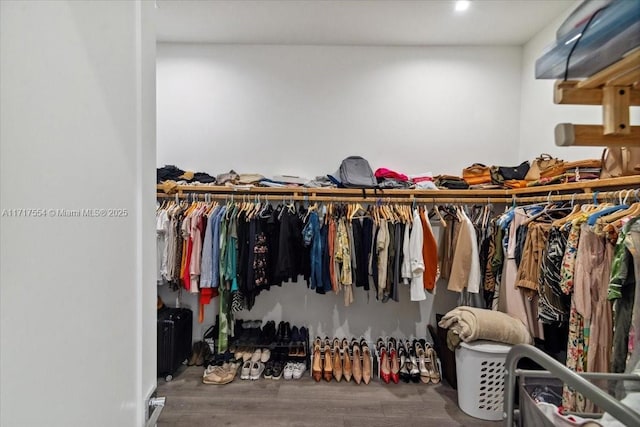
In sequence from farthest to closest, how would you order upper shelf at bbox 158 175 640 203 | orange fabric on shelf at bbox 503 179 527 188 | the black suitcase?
upper shelf at bbox 158 175 640 203
orange fabric on shelf at bbox 503 179 527 188
the black suitcase

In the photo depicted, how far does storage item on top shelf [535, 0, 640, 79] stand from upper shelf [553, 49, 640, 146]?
0.06 feet

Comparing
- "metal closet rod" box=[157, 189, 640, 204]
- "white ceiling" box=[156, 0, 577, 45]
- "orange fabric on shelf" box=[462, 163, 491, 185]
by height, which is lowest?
"metal closet rod" box=[157, 189, 640, 204]

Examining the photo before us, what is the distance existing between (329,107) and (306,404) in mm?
2758

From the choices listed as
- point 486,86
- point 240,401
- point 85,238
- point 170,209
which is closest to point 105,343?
point 85,238

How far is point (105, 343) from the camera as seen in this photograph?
0.66 meters

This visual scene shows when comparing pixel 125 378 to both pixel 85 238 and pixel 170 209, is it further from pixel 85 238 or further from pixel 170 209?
pixel 170 209

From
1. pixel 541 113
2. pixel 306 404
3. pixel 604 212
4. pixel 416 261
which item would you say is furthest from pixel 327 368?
pixel 541 113

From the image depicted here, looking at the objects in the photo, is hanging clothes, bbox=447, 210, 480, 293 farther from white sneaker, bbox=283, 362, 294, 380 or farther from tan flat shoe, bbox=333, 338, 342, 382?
white sneaker, bbox=283, 362, 294, 380

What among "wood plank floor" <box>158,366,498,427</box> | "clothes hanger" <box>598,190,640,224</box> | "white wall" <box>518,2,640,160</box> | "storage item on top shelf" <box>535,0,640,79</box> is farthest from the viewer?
"white wall" <box>518,2,640,160</box>

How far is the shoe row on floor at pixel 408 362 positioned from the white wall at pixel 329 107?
5.82 ft

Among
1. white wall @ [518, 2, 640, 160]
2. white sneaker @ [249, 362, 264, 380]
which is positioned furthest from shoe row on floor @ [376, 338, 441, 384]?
white wall @ [518, 2, 640, 160]

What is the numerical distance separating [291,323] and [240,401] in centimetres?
90

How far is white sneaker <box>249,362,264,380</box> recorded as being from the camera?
8.58 feet

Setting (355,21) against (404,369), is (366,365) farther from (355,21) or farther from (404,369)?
(355,21)
